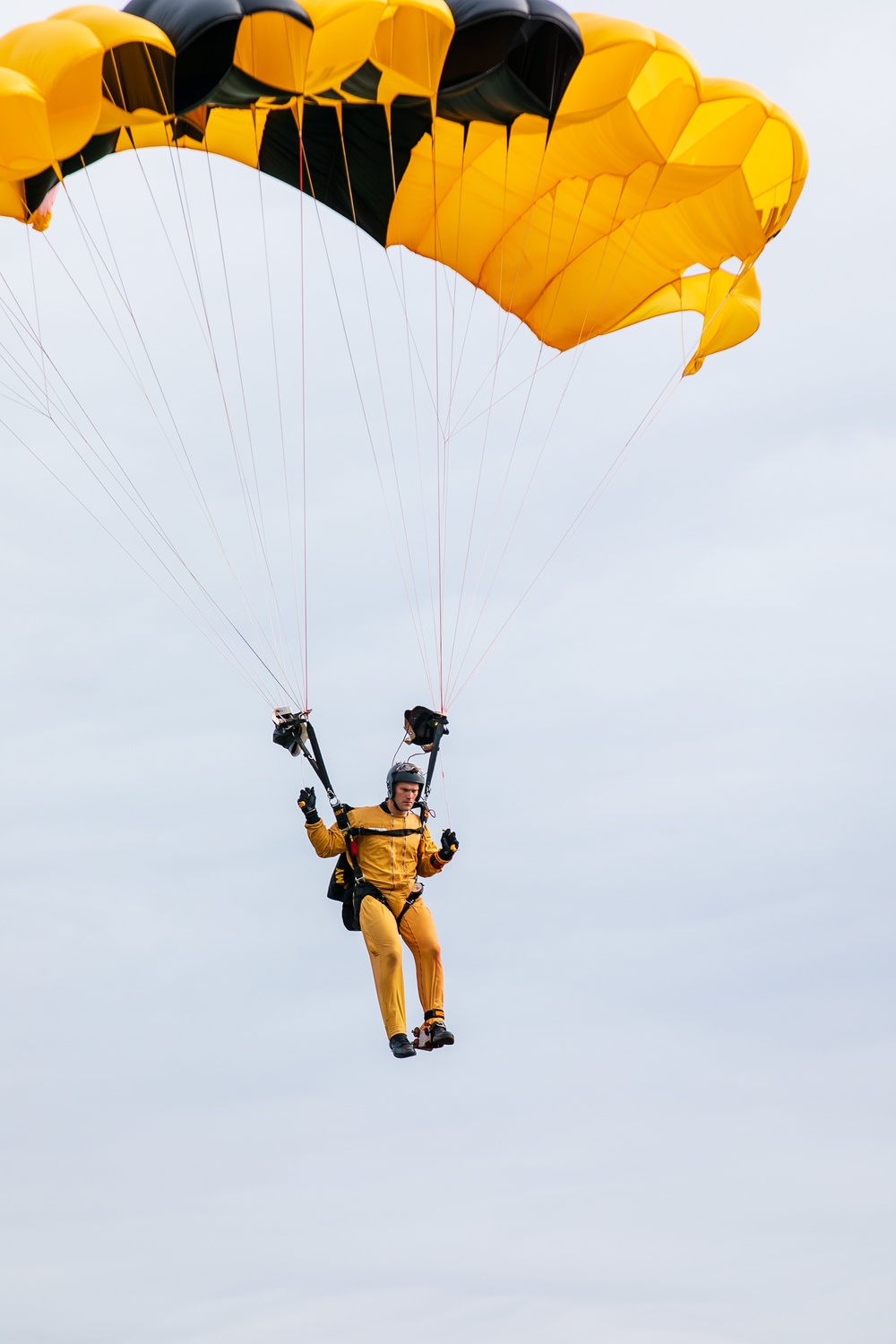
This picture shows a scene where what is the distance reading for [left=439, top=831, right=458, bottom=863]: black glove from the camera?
42.4ft

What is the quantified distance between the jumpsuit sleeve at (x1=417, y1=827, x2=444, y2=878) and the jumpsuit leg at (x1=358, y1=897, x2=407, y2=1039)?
447 millimetres

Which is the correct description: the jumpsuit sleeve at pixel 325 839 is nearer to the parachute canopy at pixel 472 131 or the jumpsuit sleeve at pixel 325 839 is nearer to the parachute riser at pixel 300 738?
the parachute riser at pixel 300 738

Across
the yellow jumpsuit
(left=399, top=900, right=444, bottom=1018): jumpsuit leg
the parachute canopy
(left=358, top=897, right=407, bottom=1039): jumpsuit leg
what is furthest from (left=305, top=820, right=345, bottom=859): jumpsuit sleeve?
the parachute canopy

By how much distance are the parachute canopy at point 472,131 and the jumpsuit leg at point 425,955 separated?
16.4ft

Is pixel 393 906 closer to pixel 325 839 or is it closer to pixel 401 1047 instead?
pixel 325 839

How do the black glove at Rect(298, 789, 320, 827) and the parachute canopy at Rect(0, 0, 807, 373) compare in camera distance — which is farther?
the black glove at Rect(298, 789, 320, 827)

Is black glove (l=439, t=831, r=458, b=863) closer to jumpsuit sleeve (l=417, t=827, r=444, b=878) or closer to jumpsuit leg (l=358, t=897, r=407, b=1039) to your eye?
jumpsuit sleeve (l=417, t=827, r=444, b=878)

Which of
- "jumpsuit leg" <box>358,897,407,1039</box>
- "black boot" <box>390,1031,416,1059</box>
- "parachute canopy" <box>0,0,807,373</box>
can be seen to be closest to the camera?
"parachute canopy" <box>0,0,807,373</box>

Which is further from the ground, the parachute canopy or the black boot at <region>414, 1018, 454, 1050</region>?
the parachute canopy

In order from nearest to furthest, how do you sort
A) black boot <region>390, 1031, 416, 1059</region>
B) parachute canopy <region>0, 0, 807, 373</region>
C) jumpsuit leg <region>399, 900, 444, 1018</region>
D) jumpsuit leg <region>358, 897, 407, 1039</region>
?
parachute canopy <region>0, 0, 807, 373</region>, black boot <region>390, 1031, 416, 1059</region>, jumpsuit leg <region>358, 897, 407, 1039</region>, jumpsuit leg <region>399, 900, 444, 1018</region>

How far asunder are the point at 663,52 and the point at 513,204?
2.10m

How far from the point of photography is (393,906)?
42.0 feet

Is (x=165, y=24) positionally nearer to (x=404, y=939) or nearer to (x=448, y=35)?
(x=448, y=35)

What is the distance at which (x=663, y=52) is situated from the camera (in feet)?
42.5
